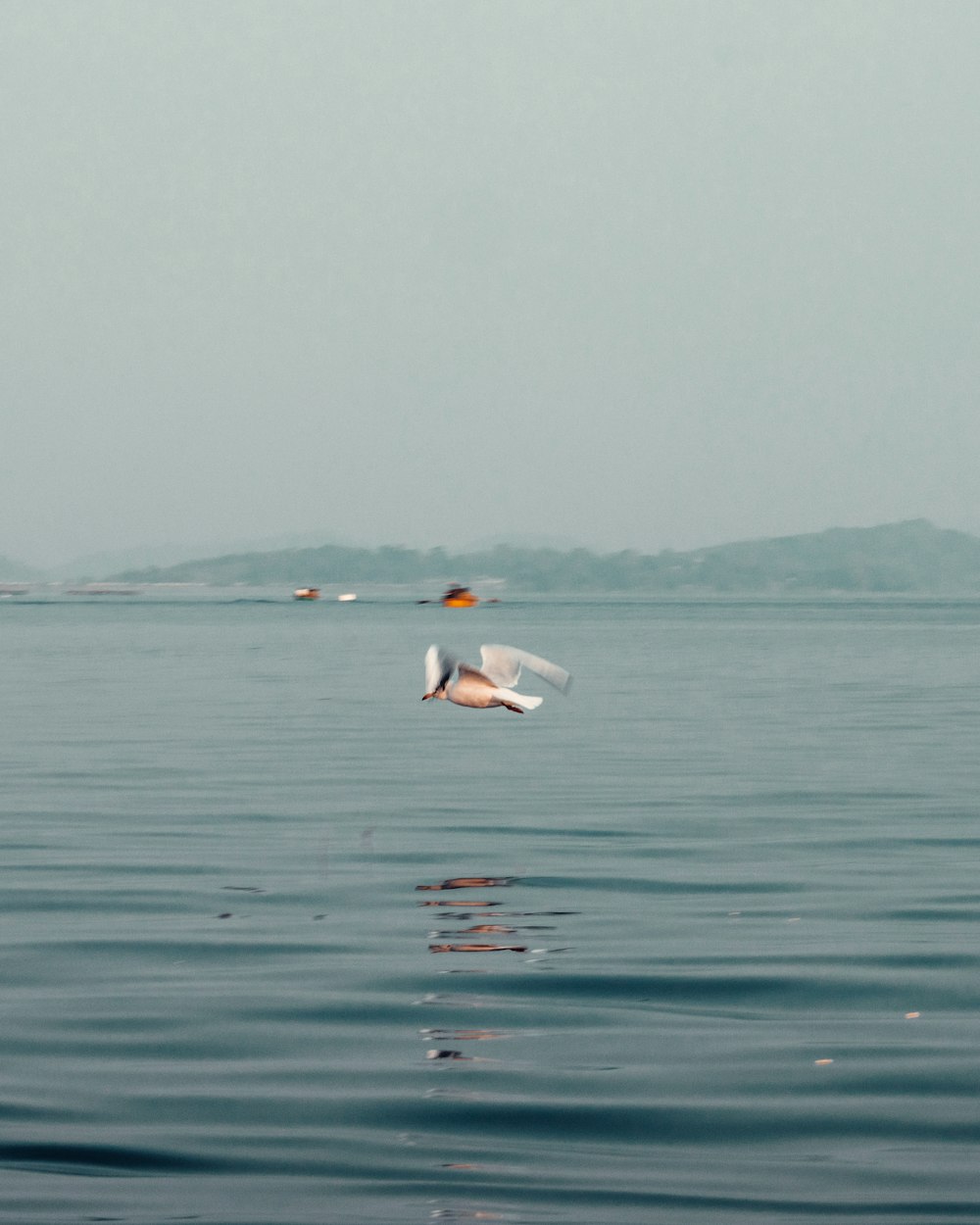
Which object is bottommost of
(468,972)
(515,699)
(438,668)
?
(468,972)

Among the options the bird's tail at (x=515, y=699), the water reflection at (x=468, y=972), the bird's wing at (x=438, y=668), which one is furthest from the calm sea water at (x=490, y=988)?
the bird's wing at (x=438, y=668)

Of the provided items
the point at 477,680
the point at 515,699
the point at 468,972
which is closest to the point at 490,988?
the point at 468,972

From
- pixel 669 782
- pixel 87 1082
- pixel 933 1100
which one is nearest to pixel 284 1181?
pixel 87 1082

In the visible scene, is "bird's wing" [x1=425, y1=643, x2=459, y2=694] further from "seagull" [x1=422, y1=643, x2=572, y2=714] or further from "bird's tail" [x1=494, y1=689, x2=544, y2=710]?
"bird's tail" [x1=494, y1=689, x2=544, y2=710]

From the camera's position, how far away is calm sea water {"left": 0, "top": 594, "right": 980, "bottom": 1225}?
10094 mm

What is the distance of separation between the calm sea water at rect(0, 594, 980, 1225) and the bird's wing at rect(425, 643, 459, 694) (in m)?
2.10

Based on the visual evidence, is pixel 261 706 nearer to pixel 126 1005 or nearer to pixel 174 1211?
pixel 126 1005

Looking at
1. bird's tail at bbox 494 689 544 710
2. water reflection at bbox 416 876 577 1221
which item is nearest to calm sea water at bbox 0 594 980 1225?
water reflection at bbox 416 876 577 1221

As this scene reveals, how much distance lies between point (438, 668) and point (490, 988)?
7.23 meters

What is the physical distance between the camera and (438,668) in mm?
21469

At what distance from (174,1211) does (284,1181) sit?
0.67m

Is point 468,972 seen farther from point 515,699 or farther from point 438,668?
point 438,668

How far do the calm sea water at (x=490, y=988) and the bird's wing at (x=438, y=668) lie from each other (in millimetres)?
2099

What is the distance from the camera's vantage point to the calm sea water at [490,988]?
10.1 m
